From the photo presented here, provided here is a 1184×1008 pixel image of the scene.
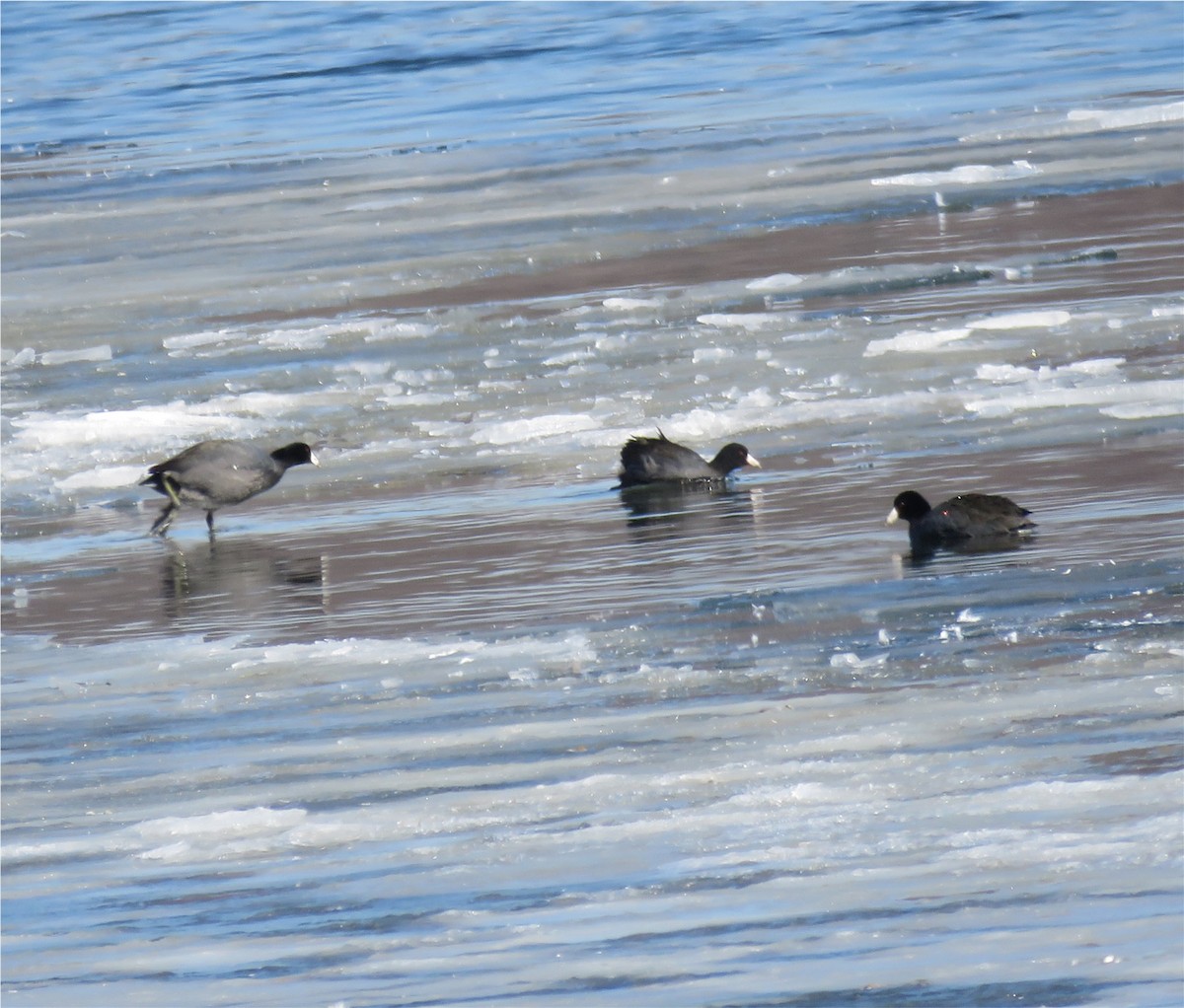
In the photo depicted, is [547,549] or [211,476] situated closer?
[547,549]

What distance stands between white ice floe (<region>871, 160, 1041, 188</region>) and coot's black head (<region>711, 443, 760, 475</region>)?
8.65m

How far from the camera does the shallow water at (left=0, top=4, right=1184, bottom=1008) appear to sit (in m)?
5.13

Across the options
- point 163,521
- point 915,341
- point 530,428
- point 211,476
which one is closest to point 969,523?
point 211,476

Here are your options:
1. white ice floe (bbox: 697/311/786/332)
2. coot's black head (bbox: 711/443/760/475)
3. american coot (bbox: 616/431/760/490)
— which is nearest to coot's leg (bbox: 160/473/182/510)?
american coot (bbox: 616/431/760/490)

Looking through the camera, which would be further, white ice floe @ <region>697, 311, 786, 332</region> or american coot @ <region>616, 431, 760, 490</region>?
white ice floe @ <region>697, 311, 786, 332</region>

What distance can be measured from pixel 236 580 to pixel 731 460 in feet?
8.22

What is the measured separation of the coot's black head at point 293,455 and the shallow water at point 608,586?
0.21 metres

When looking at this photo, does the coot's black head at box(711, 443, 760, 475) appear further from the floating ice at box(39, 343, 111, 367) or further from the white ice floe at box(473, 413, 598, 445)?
the floating ice at box(39, 343, 111, 367)

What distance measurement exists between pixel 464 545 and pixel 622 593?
1.35 metres

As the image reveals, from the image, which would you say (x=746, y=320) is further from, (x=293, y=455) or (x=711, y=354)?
(x=293, y=455)

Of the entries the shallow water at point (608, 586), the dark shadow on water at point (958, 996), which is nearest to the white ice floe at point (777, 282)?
the shallow water at point (608, 586)

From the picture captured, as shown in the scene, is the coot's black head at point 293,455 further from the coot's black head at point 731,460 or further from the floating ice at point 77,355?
the floating ice at point 77,355

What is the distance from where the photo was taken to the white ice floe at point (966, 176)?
1880cm

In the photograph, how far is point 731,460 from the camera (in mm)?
10539
